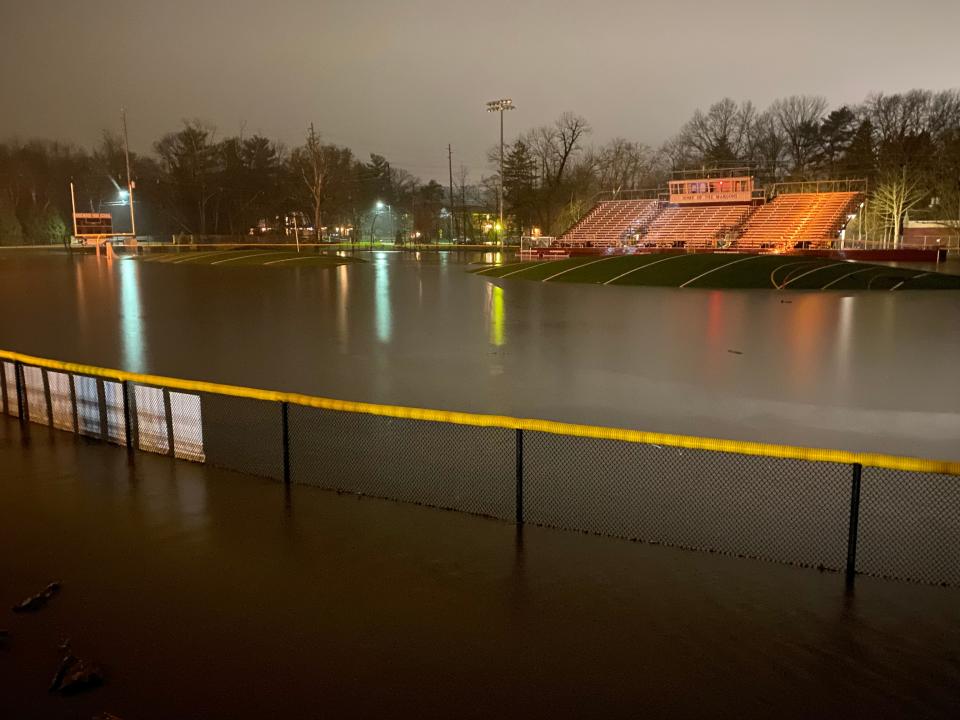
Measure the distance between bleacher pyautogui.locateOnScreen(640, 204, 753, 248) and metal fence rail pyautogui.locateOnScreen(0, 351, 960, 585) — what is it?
168 ft

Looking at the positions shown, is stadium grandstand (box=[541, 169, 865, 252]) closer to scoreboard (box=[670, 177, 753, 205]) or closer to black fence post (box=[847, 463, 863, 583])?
scoreboard (box=[670, 177, 753, 205])

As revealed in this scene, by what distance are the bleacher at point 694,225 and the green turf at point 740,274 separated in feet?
62.6

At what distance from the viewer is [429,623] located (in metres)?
5.31

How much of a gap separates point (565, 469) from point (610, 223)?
2456 inches

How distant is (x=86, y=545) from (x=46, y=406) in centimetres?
498

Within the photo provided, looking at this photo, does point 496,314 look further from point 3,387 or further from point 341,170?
point 341,170

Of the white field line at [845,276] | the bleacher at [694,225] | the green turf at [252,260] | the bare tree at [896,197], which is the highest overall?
the bare tree at [896,197]

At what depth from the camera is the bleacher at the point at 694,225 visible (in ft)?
194

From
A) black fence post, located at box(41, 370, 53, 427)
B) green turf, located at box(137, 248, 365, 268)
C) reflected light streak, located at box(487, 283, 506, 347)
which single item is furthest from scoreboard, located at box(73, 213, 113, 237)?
black fence post, located at box(41, 370, 53, 427)

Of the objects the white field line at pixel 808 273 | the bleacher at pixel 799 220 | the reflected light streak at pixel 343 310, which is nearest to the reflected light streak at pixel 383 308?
the reflected light streak at pixel 343 310

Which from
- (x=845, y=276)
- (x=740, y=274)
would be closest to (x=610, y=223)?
(x=740, y=274)

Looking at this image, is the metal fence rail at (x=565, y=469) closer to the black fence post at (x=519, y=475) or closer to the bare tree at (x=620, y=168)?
the black fence post at (x=519, y=475)

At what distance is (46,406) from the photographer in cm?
1073

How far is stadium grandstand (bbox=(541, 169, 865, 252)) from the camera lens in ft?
184
